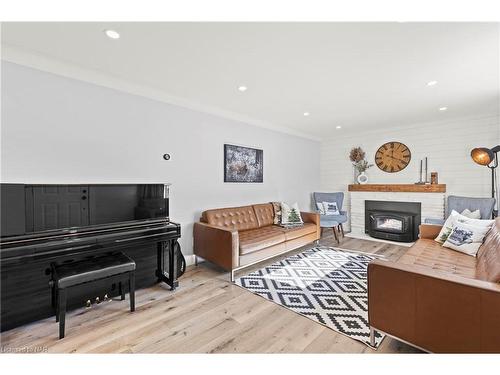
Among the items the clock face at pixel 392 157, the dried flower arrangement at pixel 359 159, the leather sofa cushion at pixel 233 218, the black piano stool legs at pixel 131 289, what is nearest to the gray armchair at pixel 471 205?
the clock face at pixel 392 157

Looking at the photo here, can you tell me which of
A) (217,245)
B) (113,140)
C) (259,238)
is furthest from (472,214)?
(113,140)

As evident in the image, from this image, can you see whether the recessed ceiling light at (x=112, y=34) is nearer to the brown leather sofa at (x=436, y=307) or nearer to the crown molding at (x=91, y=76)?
the crown molding at (x=91, y=76)

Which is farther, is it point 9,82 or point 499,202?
point 499,202

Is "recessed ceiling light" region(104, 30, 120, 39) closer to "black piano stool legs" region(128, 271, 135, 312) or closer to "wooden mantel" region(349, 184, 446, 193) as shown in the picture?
"black piano stool legs" region(128, 271, 135, 312)

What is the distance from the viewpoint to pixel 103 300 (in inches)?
88.6

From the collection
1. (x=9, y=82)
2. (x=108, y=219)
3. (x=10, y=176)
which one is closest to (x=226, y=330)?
(x=108, y=219)

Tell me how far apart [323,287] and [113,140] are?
2.95 metres

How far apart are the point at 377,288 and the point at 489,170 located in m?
4.15

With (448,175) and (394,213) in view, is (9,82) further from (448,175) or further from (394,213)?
(448,175)

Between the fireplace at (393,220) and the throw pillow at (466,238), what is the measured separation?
1.91 m

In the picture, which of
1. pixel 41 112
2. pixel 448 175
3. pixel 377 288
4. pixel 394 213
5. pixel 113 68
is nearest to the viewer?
pixel 377 288

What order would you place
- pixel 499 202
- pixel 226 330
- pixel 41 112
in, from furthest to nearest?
pixel 499 202, pixel 41 112, pixel 226 330

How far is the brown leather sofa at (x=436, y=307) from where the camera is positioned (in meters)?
1.24

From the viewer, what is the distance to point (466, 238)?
253cm
